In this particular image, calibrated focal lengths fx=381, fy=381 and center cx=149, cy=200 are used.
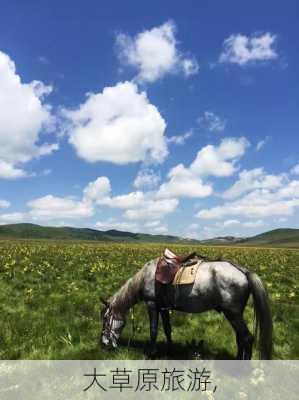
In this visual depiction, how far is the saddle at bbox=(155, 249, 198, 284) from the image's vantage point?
362 inches

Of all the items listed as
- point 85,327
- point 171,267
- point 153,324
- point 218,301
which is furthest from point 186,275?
point 85,327

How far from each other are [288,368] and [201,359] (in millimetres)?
1961

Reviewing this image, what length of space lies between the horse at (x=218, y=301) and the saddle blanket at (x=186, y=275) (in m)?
0.10

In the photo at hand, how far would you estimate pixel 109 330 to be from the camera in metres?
9.62

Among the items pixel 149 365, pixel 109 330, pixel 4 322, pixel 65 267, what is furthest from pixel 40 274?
pixel 149 365

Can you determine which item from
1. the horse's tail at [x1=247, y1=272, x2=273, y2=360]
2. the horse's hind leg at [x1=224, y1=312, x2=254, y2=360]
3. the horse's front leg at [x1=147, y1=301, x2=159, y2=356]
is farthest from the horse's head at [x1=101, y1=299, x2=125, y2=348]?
the horse's tail at [x1=247, y1=272, x2=273, y2=360]

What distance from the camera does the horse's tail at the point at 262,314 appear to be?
8.52m

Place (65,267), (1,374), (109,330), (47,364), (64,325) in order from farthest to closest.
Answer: (65,267) < (64,325) < (109,330) < (47,364) < (1,374)

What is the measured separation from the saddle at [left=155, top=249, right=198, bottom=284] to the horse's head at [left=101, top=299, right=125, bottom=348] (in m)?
1.58

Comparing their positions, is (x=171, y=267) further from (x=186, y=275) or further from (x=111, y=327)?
(x=111, y=327)

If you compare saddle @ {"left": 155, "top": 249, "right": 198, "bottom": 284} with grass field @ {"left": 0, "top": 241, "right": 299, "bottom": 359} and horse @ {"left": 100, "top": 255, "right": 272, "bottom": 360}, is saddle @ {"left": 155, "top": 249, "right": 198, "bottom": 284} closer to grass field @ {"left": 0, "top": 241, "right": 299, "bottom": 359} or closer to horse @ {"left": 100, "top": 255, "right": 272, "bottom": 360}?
horse @ {"left": 100, "top": 255, "right": 272, "bottom": 360}

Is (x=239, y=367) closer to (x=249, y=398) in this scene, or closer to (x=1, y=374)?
(x=249, y=398)

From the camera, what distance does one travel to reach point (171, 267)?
30.8ft

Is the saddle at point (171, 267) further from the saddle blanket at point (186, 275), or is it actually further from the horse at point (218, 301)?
the horse at point (218, 301)
